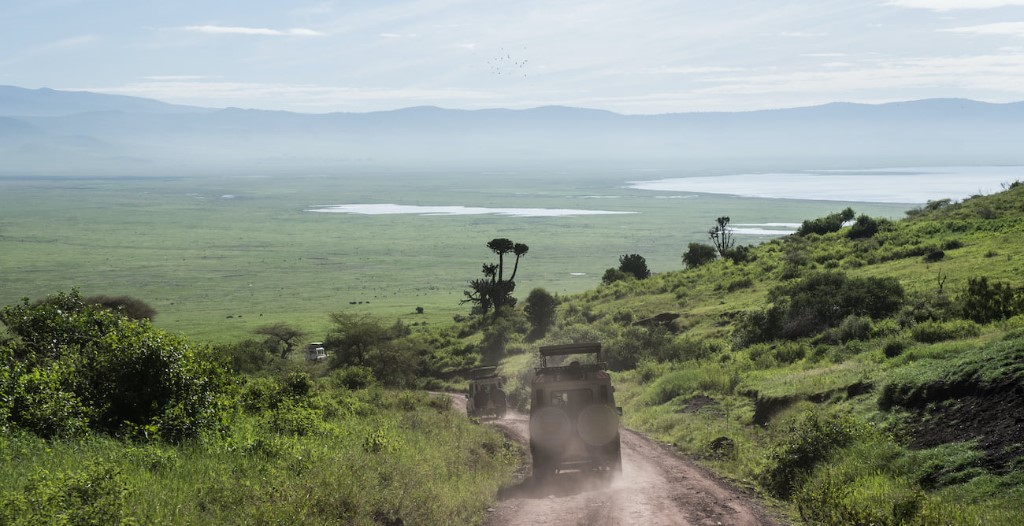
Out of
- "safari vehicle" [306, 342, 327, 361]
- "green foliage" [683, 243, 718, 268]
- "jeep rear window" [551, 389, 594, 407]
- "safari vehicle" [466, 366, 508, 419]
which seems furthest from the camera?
"green foliage" [683, 243, 718, 268]

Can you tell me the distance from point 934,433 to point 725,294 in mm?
40420

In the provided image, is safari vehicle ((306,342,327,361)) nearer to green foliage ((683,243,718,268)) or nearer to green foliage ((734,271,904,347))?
green foliage ((734,271,904,347))

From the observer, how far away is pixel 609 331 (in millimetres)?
54625

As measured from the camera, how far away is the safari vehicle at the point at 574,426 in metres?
20.7

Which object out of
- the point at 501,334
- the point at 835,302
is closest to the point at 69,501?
the point at 835,302

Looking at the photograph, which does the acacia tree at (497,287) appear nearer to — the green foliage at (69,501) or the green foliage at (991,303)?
the green foliage at (991,303)

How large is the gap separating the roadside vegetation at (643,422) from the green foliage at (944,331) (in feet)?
0.28

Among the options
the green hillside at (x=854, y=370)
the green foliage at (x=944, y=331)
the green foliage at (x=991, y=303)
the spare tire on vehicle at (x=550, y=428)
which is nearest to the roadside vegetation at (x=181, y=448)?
the spare tire on vehicle at (x=550, y=428)

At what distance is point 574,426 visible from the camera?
2097 centimetres

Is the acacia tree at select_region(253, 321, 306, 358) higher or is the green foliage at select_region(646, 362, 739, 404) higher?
the green foliage at select_region(646, 362, 739, 404)

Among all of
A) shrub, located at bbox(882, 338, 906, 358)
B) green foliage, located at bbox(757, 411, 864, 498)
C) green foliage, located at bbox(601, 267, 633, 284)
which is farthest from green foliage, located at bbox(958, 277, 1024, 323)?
green foliage, located at bbox(601, 267, 633, 284)

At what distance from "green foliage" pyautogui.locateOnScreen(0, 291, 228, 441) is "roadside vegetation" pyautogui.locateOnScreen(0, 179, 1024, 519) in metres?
0.05

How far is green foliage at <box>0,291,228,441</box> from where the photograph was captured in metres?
15.6

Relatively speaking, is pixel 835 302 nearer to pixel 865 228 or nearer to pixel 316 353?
pixel 865 228
